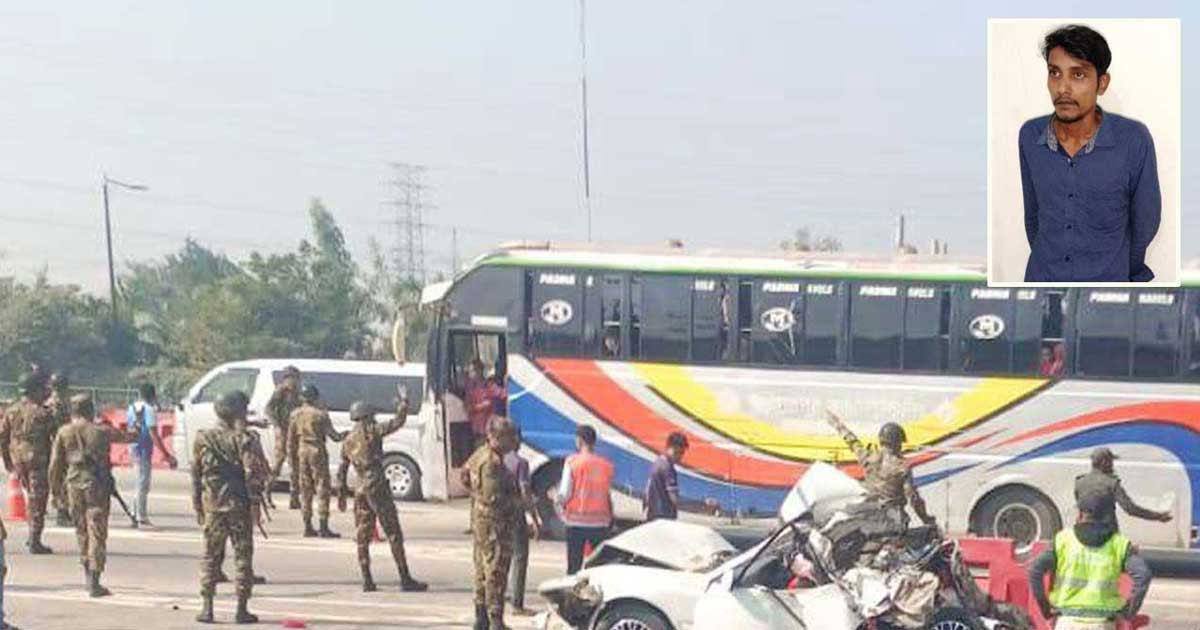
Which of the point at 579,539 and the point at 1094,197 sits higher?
the point at 1094,197

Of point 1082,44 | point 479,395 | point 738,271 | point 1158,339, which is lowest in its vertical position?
point 479,395

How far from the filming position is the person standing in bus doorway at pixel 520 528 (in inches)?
525

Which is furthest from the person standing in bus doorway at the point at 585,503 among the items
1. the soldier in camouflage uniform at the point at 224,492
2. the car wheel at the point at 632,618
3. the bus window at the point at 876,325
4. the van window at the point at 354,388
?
the van window at the point at 354,388

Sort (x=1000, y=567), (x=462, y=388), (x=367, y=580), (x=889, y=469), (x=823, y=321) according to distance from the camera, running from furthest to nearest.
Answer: (x=462, y=388)
(x=823, y=321)
(x=367, y=580)
(x=889, y=469)
(x=1000, y=567)

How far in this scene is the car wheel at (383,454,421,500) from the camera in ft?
76.7

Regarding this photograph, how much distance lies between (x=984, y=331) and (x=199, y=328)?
3469cm

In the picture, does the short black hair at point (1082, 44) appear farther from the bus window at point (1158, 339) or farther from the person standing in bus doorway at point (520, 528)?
the bus window at point (1158, 339)

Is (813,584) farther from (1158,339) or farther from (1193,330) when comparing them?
(1193,330)

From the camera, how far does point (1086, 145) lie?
960 centimetres

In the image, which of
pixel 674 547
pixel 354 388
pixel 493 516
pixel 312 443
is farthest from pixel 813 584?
pixel 354 388

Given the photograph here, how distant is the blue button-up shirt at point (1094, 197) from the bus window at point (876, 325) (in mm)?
8847

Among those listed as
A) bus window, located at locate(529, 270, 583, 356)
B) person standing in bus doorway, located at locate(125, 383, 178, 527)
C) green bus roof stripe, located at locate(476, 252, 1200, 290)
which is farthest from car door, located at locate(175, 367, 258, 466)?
bus window, located at locate(529, 270, 583, 356)

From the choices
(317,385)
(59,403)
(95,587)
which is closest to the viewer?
(95,587)

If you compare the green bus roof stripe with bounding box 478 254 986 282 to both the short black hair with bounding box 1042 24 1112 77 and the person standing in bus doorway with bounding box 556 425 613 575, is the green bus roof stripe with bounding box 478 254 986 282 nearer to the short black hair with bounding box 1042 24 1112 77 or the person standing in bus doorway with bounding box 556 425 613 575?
the person standing in bus doorway with bounding box 556 425 613 575
